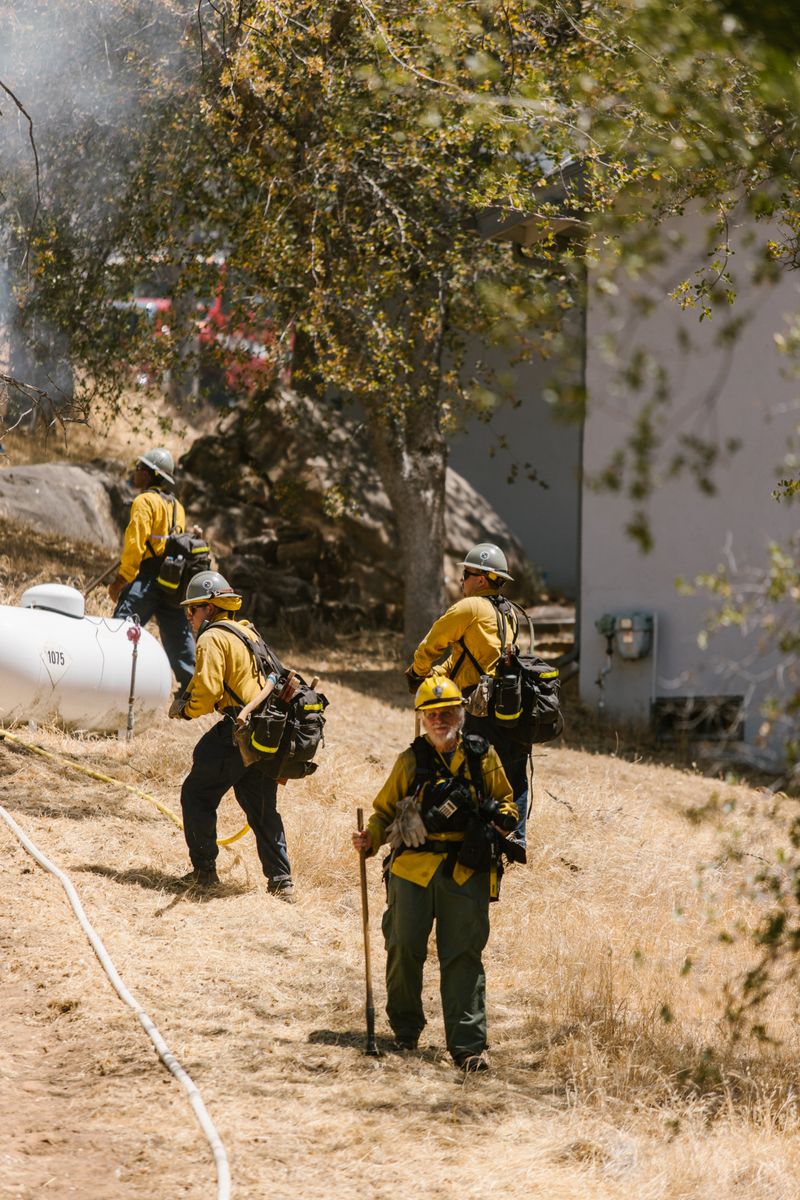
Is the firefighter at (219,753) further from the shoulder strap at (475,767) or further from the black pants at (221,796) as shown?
the shoulder strap at (475,767)

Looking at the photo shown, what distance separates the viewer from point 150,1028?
6.03 metres

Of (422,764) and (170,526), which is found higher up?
(170,526)

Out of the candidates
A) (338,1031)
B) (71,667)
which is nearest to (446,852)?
(338,1031)

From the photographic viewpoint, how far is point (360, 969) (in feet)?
23.7

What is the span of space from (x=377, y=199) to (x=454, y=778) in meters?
8.83

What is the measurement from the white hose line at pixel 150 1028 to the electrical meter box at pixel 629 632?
290 inches

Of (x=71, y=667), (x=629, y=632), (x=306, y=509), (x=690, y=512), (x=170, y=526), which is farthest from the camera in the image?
(x=306, y=509)

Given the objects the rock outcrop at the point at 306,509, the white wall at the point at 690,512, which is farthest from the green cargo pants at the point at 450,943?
the rock outcrop at the point at 306,509

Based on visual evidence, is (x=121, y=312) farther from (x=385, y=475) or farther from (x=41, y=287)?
(x=385, y=475)

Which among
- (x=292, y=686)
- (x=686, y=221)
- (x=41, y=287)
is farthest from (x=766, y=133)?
(x=41, y=287)

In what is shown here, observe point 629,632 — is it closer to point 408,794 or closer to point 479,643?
point 479,643

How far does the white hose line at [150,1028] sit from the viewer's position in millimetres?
4906

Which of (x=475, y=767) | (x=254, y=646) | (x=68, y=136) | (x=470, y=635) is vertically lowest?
(x=475, y=767)

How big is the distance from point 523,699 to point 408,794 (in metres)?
1.93
